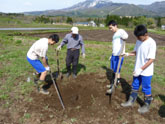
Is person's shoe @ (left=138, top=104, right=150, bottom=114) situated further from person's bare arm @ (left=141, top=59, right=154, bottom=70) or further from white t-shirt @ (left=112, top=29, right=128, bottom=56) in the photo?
white t-shirt @ (left=112, top=29, right=128, bottom=56)

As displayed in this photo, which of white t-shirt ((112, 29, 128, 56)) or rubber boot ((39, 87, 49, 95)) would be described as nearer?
white t-shirt ((112, 29, 128, 56))

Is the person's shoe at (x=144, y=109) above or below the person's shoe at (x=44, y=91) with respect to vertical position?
below

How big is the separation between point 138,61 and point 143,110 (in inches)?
54.5

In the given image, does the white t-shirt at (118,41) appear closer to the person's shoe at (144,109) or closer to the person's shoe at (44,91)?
the person's shoe at (144,109)

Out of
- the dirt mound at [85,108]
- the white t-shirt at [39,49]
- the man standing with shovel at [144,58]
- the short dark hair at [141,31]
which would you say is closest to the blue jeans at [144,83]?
the man standing with shovel at [144,58]

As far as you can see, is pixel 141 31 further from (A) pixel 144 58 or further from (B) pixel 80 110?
(B) pixel 80 110

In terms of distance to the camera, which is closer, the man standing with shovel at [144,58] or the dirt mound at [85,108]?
the man standing with shovel at [144,58]

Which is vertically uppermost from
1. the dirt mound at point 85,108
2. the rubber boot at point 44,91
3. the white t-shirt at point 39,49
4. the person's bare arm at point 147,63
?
the white t-shirt at point 39,49

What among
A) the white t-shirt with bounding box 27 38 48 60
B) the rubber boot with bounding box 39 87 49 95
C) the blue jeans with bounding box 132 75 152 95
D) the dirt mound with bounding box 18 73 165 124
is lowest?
the dirt mound with bounding box 18 73 165 124

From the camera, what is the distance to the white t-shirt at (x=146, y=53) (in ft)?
10.4

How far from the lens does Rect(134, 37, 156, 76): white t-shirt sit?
3.16 m

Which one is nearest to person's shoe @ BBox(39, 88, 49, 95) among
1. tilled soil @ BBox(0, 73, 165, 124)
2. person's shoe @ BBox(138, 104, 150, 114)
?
tilled soil @ BBox(0, 73, 165, 124)

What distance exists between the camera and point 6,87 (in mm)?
4965

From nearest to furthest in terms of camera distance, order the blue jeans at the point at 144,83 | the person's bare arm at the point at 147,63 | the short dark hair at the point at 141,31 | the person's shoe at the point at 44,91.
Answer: the short dark hair at the point at 141,31 < the person's bare arm at the point at 147,63 < the blue jeans at the point at 144,83 < the person's shoe at the point at 44,91
